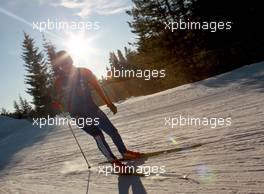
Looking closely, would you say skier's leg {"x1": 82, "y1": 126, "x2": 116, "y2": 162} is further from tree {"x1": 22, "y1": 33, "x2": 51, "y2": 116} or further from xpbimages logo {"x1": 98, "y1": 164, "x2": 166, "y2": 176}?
tree {"x1": 22, "y1": 33, "x2": 51, "y2": 116}

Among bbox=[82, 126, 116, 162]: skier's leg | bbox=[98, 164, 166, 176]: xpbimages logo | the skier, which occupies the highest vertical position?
the skier

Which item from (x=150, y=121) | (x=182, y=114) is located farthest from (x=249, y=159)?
(x=150, y=121)

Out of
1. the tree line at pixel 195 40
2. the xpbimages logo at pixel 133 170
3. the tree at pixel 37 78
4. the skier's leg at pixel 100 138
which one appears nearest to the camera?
the xpbimages logo at pixel 133 170

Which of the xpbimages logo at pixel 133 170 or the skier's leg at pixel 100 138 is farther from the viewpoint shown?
the skier's leg at pixel 100 138

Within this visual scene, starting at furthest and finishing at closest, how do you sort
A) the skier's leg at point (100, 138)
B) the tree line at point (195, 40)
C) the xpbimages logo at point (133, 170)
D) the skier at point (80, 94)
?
the tree line at point (195, 40)
the skier's leg at point (100, 138)
the skier at point (80, 94)
the xpbimages logo at point (133, 170)

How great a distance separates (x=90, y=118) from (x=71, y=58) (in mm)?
1093

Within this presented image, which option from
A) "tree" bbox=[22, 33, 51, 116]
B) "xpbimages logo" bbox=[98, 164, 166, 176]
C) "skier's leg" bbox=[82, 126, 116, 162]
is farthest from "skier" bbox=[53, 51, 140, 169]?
"tree" bbox=[22, 33, 51, 116]

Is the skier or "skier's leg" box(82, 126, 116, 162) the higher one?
the skier

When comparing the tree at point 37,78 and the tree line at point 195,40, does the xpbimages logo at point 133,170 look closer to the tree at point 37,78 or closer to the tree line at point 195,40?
the tree line at point 195,40

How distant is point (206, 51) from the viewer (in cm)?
3425

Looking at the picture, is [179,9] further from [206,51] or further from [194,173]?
[194,173]

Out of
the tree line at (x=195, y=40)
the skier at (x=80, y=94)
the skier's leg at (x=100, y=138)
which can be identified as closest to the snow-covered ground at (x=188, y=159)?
the skier's leg at (x=100, y=138)

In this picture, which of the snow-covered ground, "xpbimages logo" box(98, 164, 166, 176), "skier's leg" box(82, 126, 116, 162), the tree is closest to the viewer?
the snow-covered ground

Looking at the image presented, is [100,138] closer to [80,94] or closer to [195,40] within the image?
[80,94]
